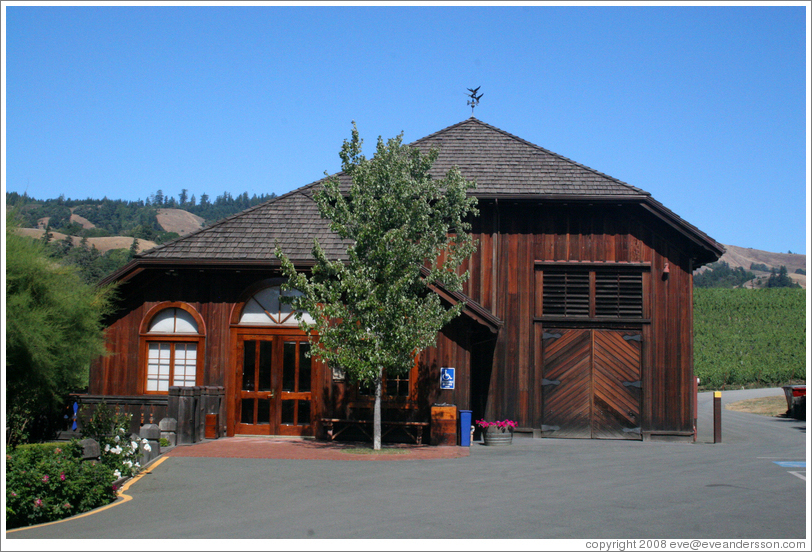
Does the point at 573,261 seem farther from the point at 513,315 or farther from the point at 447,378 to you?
the point at 447,378

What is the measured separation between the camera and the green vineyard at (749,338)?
4806cm

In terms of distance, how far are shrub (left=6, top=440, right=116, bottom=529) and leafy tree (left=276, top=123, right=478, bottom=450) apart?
5209 mm

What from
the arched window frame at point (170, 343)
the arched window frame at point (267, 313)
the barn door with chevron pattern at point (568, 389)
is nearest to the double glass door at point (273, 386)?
the arched window frame at point (267, 313)

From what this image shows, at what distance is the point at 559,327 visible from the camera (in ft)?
61.8

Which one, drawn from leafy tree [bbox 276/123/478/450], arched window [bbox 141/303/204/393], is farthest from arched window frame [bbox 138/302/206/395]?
leafy tree [bbox 276/123/478/450]

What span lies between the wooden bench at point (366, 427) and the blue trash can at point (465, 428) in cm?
79

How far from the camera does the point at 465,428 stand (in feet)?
53.9

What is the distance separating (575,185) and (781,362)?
37.7 metres

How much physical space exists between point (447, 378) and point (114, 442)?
24.3 ft

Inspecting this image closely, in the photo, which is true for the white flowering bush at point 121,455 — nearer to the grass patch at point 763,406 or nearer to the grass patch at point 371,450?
the grass patch at point 371,450

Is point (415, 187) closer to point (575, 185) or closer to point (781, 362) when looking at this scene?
point (575, 185)

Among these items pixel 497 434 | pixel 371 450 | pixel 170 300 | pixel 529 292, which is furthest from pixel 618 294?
pixel 170 300

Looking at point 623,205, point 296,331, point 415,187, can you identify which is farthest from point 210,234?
point 623,205

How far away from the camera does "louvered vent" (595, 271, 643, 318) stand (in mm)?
18750
